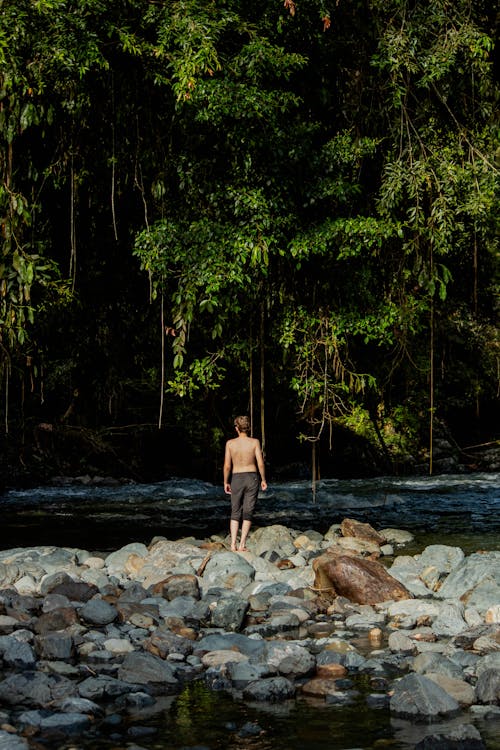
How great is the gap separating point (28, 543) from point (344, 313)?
489 centimetres

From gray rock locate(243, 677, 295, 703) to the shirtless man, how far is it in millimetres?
4727

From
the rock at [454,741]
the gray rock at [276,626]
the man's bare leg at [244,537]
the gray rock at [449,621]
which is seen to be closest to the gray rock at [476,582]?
the gray rock at [449,621]

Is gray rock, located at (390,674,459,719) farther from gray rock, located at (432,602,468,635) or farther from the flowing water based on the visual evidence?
gray rock, located at (432,602,468,635)

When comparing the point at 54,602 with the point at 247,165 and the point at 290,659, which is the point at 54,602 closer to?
the point at 290,659

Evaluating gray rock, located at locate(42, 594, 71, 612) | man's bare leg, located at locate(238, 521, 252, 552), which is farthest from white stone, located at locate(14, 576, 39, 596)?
man's bare leg, located at locate(238, 521, 252, 552)

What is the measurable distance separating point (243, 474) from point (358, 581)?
265 centimetres

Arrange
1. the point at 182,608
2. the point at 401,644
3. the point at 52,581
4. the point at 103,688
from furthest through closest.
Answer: the point at 52,581 → the point at 182,608 → the point at 401,644 → the point at 103,688

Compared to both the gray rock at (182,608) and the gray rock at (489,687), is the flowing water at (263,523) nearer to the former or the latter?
the gray rock at (489,687)

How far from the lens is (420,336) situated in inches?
725

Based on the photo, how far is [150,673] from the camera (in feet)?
20.2

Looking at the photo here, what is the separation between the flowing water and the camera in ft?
16.9

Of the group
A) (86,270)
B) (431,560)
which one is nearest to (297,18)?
(86,270)

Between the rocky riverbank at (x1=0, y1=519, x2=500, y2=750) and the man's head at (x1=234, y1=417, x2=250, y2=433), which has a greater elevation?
the man's head at (x1=234, y1=417, x2=250, y2=433)

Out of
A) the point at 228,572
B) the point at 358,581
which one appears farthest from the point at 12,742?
the point at 228,572
